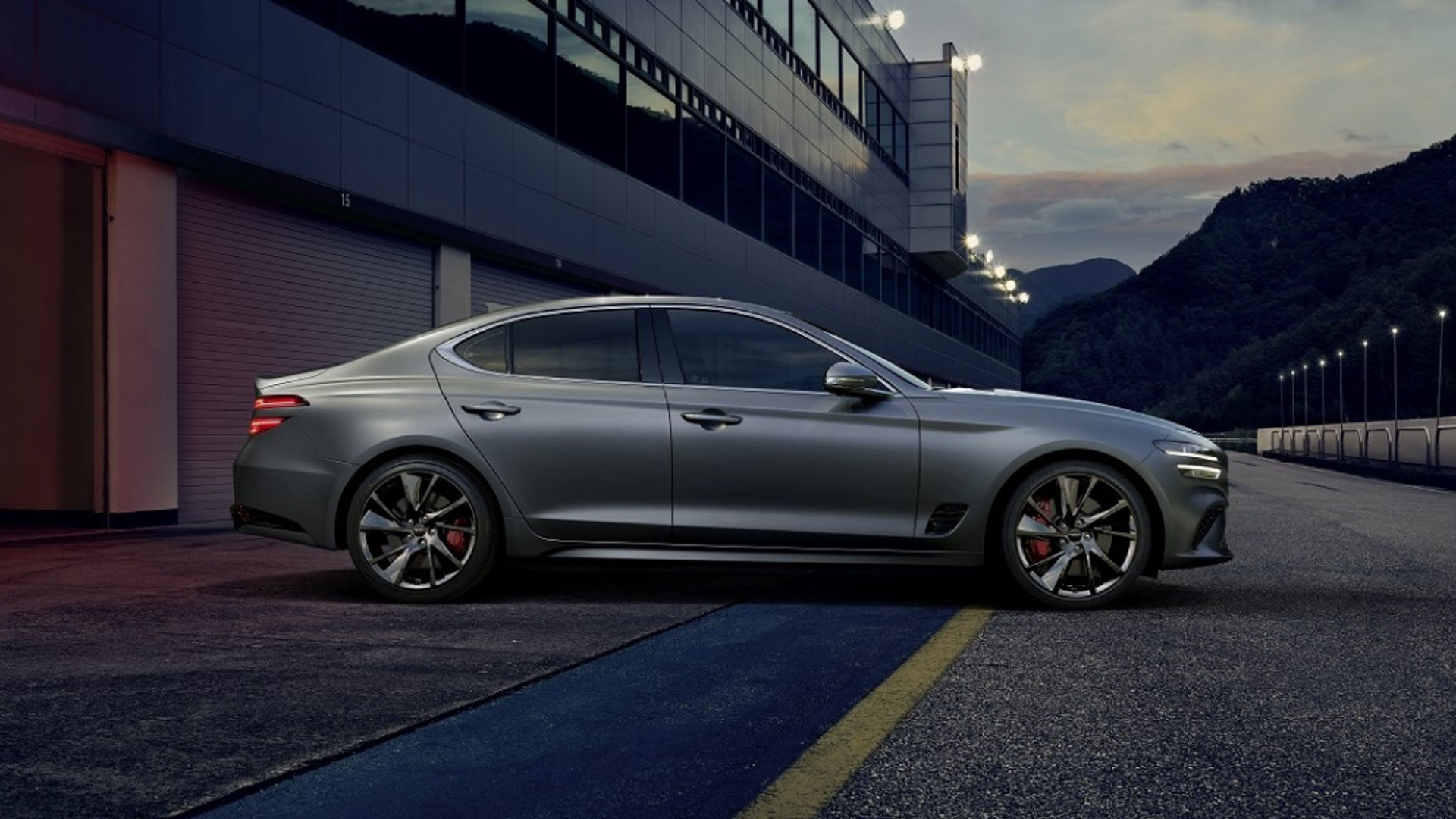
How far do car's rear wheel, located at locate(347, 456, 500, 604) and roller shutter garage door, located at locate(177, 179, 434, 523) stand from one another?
6642 millimetres

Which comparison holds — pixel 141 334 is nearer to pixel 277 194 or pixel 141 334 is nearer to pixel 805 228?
pixel 277 194

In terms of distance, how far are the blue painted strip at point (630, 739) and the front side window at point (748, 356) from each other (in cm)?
139

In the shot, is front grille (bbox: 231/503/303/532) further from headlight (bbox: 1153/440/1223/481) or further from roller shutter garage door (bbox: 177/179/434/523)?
roller shutter garage door (bbox: 177/179/434/523)

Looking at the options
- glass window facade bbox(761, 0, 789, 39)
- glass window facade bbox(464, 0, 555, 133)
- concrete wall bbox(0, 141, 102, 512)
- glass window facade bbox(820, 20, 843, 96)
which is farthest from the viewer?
glass window facade bbox(820, 20, 843, 96)

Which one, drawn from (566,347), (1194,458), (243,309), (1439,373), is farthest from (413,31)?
(1439,373)

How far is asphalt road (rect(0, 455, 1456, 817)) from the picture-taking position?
3.22 metres

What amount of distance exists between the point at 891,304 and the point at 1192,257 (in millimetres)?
114106

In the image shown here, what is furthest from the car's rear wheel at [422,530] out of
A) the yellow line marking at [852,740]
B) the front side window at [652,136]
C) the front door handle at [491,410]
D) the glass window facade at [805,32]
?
the glass window facade at [805,32]

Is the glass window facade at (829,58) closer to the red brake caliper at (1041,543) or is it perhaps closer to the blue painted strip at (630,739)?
the red brake caliper at (1041,543)

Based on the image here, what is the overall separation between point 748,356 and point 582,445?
37.4 inches

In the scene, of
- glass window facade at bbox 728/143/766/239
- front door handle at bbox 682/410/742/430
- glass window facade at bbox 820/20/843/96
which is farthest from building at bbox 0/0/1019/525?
glass window facade at bbox 820/20/843/96

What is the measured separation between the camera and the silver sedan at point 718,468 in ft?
20.4

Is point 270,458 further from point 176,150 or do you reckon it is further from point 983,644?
point 176,150

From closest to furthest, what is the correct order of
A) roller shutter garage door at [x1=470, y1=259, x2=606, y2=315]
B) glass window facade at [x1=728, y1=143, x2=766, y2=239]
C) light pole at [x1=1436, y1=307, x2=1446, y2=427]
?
1. roller shutter garage door at [x1=470, y1=259, x2=606, y2=315]
2. glass window facade at [x1=728, y1=143, x2=766, y2=239]
3. light pole at [x1=1436, y1=307, x2=1446, y2=427]
